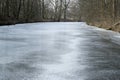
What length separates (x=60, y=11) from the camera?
101 meters

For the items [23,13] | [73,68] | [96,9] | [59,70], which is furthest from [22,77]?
[23,13]

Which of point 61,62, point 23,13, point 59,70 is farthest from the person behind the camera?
point 23,13

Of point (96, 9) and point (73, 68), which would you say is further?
point (96, 9)

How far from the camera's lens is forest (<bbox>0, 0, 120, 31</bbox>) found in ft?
133

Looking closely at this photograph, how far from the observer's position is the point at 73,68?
896cm

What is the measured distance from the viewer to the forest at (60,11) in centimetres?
4062

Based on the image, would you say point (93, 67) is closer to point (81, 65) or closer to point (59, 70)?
point (81, 65)

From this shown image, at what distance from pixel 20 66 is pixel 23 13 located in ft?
224

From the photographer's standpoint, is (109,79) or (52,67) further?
(52,67)

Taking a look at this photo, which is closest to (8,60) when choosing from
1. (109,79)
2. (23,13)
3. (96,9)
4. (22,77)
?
(22,77)

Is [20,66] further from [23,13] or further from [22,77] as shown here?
[23,13]

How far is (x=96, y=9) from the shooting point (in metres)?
50.9

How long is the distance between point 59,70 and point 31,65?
1.23 m

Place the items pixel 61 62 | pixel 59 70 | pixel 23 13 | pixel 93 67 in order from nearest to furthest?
1. pixel 59 70
2. pixel 93 67
3. pixel 61 62
4. pixel 23 13
